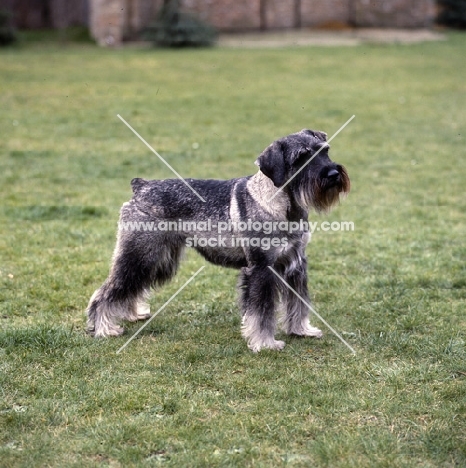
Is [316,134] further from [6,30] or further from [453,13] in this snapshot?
[453,13]

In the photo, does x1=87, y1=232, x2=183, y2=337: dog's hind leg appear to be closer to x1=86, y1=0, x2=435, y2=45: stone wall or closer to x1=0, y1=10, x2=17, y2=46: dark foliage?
x1=0, y1=10, x2=17, y2=46: dark foliage

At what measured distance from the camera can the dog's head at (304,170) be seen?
5.27m

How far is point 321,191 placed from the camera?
5.24 metres

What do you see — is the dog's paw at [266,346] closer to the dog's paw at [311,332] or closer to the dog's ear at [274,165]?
the dog's paw at [311,332]

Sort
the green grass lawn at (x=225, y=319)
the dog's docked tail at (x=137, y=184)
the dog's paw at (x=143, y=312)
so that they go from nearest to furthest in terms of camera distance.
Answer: the green grass lawn at (x=225, y=319) < the dog's docked tail at (x=137, y=184) < the dog's paw at (x=143, y=312)

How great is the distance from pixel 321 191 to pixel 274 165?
0.40 metres

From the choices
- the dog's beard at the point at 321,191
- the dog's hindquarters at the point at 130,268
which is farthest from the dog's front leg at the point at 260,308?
the dog's hindquarters at the point at 130,268

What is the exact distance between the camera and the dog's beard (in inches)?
206

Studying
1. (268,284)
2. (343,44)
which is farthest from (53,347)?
(343,44)

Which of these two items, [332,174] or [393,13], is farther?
[393,13]

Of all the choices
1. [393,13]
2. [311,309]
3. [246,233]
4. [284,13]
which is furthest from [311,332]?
[393,13]

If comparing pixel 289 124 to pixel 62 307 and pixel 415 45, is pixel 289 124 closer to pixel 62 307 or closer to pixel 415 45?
pixel 62 307

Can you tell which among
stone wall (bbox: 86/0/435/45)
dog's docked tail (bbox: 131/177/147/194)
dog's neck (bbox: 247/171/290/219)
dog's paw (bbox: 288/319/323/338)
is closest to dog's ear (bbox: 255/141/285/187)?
dog's neck (bbox: 247/171/290/219)

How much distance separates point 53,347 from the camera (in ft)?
18.1
